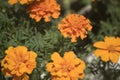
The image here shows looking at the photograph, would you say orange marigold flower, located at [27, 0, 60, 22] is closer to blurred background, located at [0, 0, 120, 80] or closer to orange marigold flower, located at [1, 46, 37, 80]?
blurred background, located at [0, 0, 120, 80]

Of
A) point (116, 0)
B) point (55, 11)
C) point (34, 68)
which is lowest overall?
point (34, 68)

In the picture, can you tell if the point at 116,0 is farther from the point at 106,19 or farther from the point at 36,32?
the point at 36,32

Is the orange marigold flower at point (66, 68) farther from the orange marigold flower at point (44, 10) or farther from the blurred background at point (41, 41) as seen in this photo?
the orange marigold flower at point (44, 10)

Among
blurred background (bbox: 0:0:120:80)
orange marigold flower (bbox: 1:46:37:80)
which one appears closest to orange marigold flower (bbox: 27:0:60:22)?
blurred background (bbox: 0:0:120:80)

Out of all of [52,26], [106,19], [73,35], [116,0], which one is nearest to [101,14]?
[106,19]

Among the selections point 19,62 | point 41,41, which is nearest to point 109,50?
point 41,41

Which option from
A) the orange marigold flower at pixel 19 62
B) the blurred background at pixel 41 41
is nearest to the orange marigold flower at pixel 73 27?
the blurred background at pixel 41 41

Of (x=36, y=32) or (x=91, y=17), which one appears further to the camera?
(x=91, y=17)
